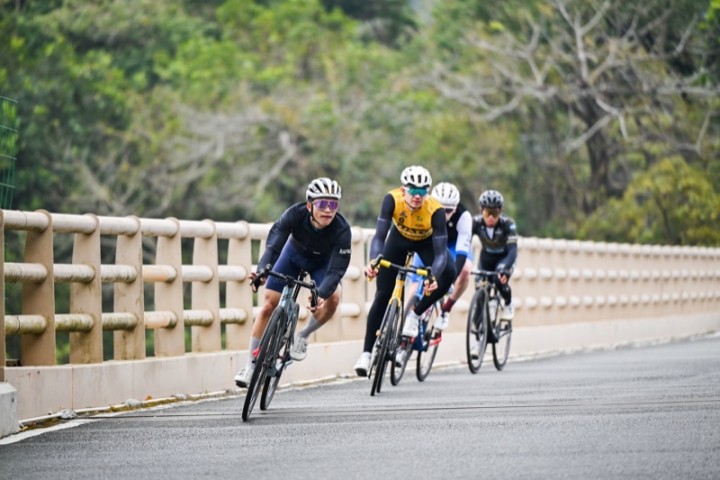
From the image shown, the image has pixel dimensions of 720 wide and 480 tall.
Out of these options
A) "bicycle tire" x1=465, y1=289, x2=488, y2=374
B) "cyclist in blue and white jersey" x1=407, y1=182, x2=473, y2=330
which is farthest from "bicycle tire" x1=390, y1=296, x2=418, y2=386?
"bicycle tire" x1=465, y1=289, x2=488, y2=374

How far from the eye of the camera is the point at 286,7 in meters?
53.8

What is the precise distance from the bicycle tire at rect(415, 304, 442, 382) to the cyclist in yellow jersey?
66 centimetres

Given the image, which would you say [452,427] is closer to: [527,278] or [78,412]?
[78,412]

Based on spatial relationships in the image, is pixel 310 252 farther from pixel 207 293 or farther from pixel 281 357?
pixel 207 293

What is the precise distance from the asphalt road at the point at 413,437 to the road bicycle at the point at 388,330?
0.23 meters

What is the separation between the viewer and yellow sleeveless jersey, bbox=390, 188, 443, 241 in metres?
15.9

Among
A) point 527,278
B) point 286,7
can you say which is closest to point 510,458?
point 527,278

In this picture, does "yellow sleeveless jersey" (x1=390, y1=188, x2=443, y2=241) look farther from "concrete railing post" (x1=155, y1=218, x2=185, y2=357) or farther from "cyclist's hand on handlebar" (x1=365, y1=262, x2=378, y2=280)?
"concrete railing post" (x1=155, y1=218, x2=185, y2=357)

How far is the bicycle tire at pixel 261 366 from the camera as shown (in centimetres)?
1245

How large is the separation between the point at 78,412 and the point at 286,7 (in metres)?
41.4

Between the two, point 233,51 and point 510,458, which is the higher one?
point 233,51

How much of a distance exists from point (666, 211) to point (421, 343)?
3076 centimetres

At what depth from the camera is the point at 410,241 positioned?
53.3 feet

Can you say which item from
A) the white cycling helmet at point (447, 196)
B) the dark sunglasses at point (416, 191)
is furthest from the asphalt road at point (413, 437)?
the white cycling helmet at point (447, 196)
